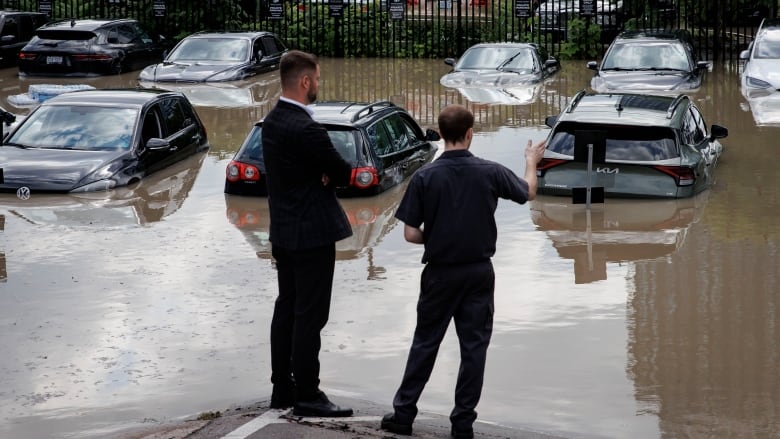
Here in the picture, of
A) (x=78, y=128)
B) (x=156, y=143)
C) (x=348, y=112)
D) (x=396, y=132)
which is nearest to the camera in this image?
(x=348, y=112)

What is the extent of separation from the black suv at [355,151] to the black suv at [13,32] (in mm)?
17234

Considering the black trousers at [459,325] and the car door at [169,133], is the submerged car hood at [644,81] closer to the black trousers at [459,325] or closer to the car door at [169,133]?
the car door at [169,133]

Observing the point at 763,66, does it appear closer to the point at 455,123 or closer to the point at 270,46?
the point at 270,46

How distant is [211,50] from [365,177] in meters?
14.7

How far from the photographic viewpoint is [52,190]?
53.7ft

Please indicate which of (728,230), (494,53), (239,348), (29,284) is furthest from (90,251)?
(494,53)

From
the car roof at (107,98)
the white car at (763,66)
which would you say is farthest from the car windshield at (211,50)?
the white car at (763,66)

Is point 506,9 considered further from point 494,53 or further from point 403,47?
point 494,53


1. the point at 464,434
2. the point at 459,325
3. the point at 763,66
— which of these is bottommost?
the point at 464,434

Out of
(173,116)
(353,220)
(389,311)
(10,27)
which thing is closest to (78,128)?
(173,116)

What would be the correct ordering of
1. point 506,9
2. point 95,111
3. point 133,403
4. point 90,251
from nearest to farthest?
point 133,403 < point 90,251 < point 95,111 < point 506,9

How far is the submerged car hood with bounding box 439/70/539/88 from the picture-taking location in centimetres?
Result: 2770

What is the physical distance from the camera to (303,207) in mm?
7211

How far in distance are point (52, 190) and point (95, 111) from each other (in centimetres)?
201
